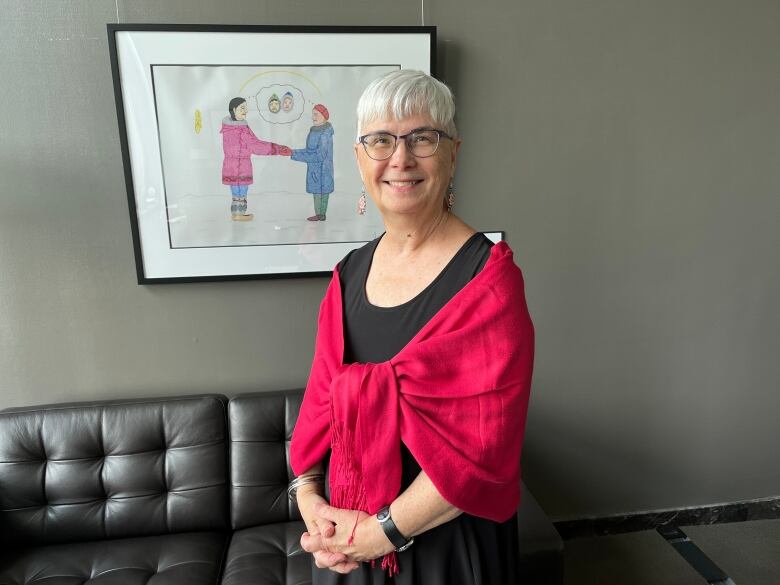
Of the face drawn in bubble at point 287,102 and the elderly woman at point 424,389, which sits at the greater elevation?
the face drawn in bubble at point 287,102

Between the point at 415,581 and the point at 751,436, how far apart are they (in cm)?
204

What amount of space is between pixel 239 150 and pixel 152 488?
1.22 meters

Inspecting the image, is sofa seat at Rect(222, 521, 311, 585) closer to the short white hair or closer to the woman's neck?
the woman's neck

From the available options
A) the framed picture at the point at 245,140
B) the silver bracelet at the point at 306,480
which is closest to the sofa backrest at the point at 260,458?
the framed picture at the point at 245,140

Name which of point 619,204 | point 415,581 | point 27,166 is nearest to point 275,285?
point 27,166

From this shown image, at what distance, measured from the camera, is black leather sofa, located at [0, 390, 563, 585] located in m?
1.48

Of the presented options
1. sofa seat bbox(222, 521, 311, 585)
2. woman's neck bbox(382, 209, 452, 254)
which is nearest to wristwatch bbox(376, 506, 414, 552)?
woman's neck bbox(382, 209, 452, 254)

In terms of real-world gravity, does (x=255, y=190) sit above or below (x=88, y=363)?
above

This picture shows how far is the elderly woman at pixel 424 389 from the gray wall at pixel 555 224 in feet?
3.03

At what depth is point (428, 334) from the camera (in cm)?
83

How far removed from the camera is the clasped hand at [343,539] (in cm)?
84

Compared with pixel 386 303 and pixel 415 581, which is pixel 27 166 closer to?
pixel 386 303

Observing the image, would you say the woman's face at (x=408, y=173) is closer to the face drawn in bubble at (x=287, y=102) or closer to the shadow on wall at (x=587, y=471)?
the face drawn in bubble at (x=287, y=102)

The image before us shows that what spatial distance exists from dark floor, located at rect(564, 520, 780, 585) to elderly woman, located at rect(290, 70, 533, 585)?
1.26 m
